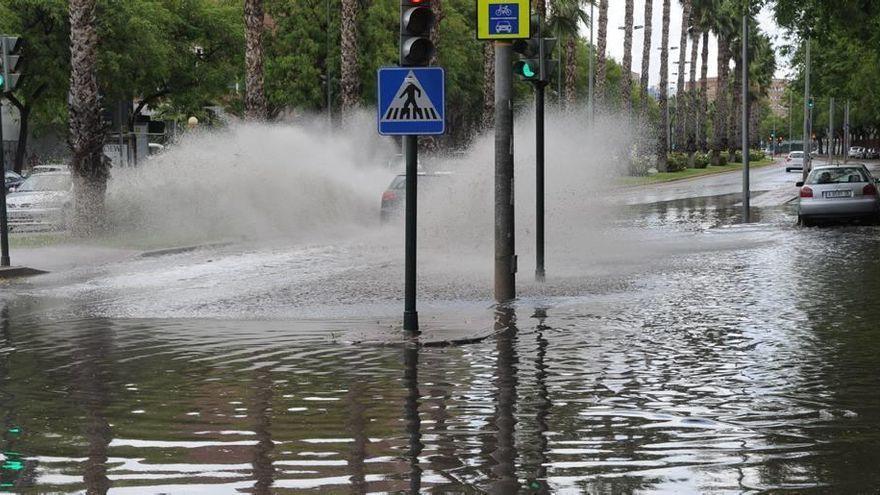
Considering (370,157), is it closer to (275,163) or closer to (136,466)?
(275,163)

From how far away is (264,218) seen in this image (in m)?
30.4

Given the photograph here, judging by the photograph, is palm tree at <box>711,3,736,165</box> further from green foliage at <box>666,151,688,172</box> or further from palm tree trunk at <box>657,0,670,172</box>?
palm tree trunk at <box>657,0,670,172</box>

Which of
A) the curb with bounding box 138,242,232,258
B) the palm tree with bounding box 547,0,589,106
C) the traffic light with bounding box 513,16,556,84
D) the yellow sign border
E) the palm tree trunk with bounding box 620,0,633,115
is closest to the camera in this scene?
the yellow sign border

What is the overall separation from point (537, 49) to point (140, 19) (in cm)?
3964

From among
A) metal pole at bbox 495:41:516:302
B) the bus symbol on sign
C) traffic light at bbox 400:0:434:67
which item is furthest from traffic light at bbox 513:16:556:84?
traffic light at bbox 400:0:434:67

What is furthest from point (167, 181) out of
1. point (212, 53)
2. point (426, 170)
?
point (212, 53)

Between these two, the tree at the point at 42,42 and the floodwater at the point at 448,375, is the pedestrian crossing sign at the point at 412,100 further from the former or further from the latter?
the tree at the point at 42,42

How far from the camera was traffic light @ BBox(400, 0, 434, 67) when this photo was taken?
40.3 ft

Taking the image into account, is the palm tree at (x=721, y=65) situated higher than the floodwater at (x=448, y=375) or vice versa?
the palm tree at (x=721, y=65)

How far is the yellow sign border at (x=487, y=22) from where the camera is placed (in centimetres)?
1474

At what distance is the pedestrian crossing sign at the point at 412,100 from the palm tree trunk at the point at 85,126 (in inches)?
647

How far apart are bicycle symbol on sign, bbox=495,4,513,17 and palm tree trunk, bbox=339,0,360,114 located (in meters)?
24.1

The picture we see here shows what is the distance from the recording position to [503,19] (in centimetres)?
1480

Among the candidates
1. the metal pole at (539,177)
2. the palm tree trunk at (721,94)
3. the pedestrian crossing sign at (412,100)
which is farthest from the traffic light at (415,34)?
the palm tree trunk at (721,94)
